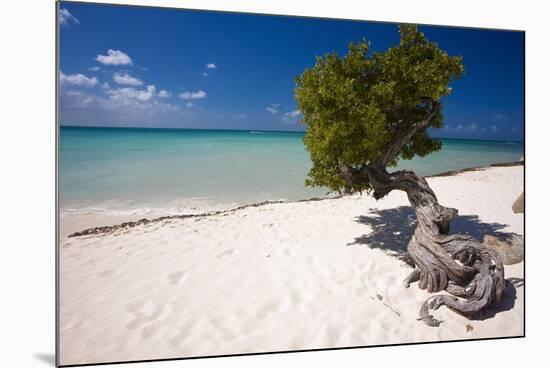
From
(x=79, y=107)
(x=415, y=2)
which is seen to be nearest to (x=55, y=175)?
(x=79, y=107)

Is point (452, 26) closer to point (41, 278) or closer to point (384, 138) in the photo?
point (384, 138)

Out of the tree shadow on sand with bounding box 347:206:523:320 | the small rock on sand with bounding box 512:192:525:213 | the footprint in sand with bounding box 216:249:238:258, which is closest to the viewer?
the footprint in sand with bounding box 216:249:238:258

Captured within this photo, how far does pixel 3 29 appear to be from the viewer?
4.23 metres

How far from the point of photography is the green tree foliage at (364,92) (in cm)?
474

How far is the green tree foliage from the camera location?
15.5 ft

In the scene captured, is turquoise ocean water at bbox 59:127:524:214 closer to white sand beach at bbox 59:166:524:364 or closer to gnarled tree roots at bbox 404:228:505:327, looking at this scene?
white sand beach at bbox 59:166:524:364

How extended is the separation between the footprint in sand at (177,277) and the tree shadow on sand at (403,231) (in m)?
2.53

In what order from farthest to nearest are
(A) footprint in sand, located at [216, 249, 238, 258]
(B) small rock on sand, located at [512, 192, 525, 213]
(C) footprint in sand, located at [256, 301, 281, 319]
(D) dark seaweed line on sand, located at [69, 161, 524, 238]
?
(B) small rock on sand, located at [512, 192, 525, 213] → (A) footprint in sand, located at [216, 249, 238, 258] → (C) footprint in sand, located at [256, 301, 281, 319] → (D) dark seaweed line on sand, located at [69, 161, 524, 238]

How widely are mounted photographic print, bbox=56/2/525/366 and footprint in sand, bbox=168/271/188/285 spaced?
1cm

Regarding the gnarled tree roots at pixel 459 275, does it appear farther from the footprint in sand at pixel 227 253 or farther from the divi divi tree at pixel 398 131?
the footprint in sand at pixel 227 253

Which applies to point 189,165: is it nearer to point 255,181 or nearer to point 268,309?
point 255,181

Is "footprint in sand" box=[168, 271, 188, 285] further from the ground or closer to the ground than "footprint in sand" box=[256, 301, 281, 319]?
further from the ground

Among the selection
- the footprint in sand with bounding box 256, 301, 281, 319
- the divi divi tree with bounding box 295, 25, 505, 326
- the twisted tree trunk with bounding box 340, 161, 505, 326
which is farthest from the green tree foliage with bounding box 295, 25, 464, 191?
the footprint in sand with bounding box 256, 301, 281, 319
